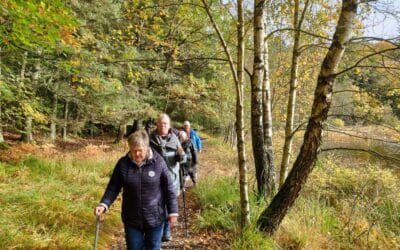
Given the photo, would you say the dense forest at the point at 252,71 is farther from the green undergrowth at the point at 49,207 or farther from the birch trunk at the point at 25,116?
the green undergrowth at the point at 49,207

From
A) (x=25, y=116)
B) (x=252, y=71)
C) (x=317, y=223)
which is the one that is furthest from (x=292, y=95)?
(x=25, y=116)

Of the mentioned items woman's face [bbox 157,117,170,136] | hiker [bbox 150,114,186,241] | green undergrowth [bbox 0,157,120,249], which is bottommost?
green undergrowth [bbox 0,157,120,249]

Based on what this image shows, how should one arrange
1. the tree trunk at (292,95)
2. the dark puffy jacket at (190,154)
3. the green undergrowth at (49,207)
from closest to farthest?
the green undergrowth at (49,207) → the tree trunk at (292,95) → the dark puffy jacket at (190,154)

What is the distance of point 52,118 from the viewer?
13.8 m

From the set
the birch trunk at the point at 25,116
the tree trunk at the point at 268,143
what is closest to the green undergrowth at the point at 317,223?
the tree trunk at the point at 268,143

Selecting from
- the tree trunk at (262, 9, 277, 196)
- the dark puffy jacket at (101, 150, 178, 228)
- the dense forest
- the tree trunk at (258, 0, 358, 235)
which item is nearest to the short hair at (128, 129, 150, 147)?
the dark puffy jacket at (101, 150, 178, 228)

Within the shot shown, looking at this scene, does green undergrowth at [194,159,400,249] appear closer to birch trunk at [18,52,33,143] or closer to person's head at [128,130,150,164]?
person's head at [128,130,150,164]

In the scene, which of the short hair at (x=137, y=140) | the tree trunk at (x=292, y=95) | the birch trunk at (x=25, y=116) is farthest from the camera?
the birch trunk at (x=25, y=116)

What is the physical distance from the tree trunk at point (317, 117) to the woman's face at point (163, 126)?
74.2 inches

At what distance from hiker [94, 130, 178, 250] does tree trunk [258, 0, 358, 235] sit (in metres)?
1.72

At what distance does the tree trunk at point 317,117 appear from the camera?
398 cm

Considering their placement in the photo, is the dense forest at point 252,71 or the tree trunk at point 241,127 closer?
the dense forest at point 252,71

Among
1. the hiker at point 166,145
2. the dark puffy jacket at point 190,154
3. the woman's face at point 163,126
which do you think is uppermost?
the woman's face at point 163,126

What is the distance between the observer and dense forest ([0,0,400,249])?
4.30 m
